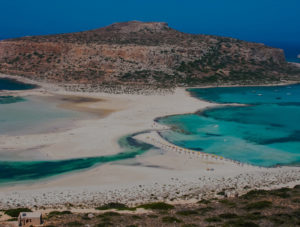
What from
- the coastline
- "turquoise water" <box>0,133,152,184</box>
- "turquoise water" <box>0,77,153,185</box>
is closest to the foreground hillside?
the coastline

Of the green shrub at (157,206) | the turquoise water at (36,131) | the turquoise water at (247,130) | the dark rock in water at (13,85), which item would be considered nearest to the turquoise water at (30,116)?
the turquoise water at (36,131)

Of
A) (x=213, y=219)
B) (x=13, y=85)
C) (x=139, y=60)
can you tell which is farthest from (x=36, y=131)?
(x=139, y=60)

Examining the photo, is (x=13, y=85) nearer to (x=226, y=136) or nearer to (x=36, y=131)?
(x=36, y=131)

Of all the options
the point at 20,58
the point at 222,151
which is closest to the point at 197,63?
the point at 20,58

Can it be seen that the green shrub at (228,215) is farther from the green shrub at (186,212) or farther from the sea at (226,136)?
the sea at (226,136)

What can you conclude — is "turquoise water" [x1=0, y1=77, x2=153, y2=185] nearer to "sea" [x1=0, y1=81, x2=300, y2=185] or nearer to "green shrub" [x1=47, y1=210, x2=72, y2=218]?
"sea" [x1=0, y1=81, x2=300, y2=185]
